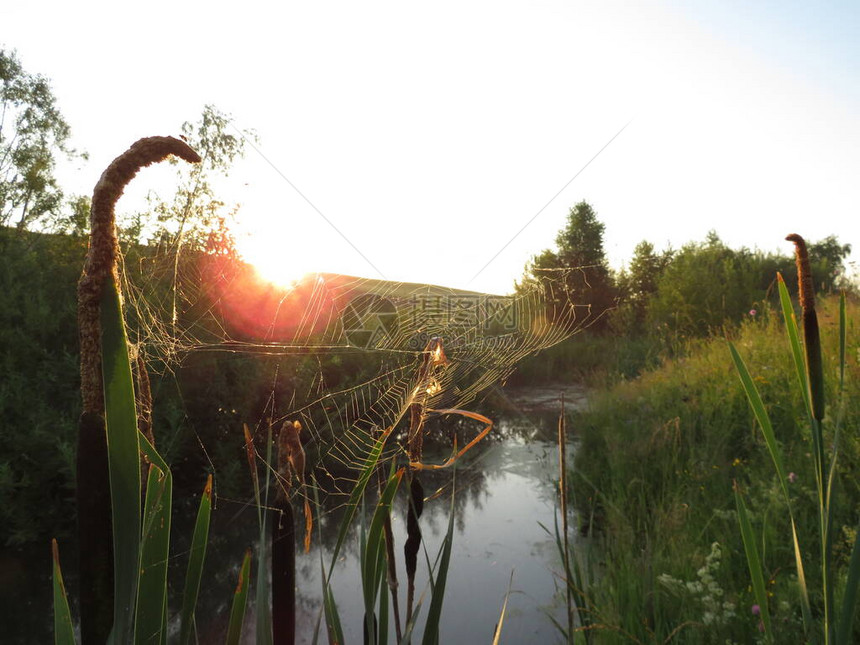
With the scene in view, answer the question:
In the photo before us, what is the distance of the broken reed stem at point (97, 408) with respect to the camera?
0.30m

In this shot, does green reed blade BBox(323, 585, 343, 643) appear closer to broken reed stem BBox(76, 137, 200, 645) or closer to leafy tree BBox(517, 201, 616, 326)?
broken reed stem BBox(76, 137, 200, 645)

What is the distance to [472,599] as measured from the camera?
3395 millimetres

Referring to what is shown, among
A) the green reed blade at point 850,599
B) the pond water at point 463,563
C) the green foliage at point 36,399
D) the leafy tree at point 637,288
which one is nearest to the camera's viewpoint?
the green reed blade at point 850,599

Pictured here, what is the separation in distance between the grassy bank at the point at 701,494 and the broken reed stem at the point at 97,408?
31.7 inches

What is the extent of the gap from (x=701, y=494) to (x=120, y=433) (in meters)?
3.80

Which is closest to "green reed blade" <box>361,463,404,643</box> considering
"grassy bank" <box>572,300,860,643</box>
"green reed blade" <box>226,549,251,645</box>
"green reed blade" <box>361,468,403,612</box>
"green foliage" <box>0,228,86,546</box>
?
"green reed blade" <box>361,468,403,612</box>

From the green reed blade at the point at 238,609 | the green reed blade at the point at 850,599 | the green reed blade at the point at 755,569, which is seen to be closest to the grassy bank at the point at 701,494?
the green reed blade at the point at 755,569

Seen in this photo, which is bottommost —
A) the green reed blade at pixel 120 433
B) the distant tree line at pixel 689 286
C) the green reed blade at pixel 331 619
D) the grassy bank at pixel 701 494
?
the grassy bank at pixel 701 494

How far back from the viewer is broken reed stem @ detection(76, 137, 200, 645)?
30cm

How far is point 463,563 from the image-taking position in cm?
381

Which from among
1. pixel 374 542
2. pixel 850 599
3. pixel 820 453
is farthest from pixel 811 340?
pixel 374 542

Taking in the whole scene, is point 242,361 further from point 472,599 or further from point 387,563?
point 387,563

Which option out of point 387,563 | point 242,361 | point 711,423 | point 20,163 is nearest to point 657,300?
point 711,423

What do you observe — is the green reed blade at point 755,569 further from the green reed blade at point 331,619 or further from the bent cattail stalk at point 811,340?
the green reed blade at point 331,619
